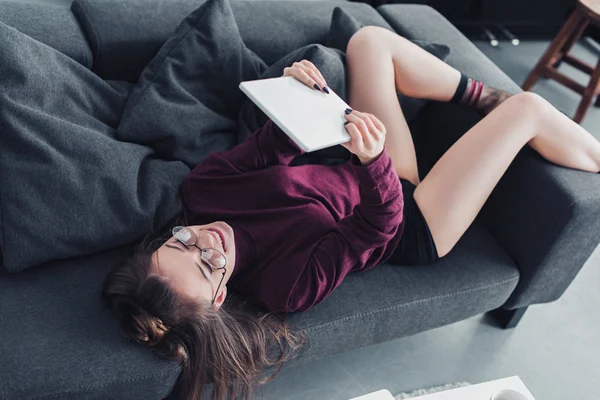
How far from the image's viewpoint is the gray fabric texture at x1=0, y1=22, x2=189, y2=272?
131 centimetres

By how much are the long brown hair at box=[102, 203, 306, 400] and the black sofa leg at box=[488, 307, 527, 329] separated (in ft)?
2.65

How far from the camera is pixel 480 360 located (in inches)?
71.4

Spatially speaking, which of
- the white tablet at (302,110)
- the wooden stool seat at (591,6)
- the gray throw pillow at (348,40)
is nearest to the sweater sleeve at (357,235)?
the white tablet at (302,110)

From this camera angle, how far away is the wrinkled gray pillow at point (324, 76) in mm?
1652

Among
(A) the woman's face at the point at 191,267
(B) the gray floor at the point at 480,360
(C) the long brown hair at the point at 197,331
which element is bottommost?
(B) the gray floor at the point at 480,360

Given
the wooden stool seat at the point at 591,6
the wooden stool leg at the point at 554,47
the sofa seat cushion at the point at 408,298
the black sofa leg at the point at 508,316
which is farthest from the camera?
the wooden stool leg at the point at 554,47

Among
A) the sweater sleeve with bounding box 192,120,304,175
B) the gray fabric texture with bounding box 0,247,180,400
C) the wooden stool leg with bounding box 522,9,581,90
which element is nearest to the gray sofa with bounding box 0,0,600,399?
the gray fabric texture with bounding box 0,247,180,400

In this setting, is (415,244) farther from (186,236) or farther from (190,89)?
(190,89)

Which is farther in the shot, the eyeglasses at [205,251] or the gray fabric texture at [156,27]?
the gray fabric texture at [156,27]

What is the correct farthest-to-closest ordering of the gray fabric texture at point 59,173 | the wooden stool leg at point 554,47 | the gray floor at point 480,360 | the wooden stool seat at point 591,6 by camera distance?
1. the wooden stool leg at point 554,47
2. the wooden stool seat at point 591,6
3. the gray floor at point 480,360
4. the gray fabric texture at point 59,173

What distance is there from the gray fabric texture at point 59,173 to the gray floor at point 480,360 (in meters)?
0.65

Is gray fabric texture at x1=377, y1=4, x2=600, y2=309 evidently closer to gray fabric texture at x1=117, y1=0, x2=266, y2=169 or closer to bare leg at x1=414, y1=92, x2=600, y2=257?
bare leg at x1=414, y1=92, x2=600, y2=257

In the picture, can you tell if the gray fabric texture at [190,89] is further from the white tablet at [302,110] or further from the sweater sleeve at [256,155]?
the white tablet at [302,110]

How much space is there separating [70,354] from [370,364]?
2.95 feet
